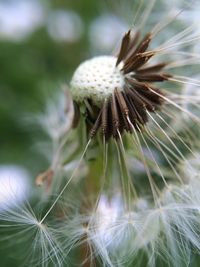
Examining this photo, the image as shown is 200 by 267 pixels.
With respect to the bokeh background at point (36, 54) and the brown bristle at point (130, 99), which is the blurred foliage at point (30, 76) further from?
the brown bristle at point (130, 99)

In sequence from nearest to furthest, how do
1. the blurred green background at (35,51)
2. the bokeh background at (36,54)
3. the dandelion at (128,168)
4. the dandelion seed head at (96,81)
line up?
1. the dandelion at (128,168)
2. the dandelion seed head at (96,81)
3. the bokeh background at (36,54)
4. the blurred green background at (35,51)

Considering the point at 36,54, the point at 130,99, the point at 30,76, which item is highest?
the point at 130,99

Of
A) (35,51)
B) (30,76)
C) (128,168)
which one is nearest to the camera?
(128,168)

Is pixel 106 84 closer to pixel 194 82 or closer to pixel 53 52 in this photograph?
pixel 194 82

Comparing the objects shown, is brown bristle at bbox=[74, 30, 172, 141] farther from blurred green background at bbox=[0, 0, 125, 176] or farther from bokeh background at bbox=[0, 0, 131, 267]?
blurred green background at bbox=[0, 0, 125, 176]

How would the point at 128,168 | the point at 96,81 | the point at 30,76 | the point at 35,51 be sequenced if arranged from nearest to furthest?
the point at 96,81, the point at 128,168, the point at 30,76, the point at 35,51

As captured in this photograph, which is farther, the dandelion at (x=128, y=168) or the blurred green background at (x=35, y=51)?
the blurred green background at (x=35, y=51)

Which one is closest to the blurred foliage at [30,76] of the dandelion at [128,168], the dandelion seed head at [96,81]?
the dandelion at [128,168]

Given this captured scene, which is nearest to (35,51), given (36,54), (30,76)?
(36,54)

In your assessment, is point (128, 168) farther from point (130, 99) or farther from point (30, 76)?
point (30, 76)
